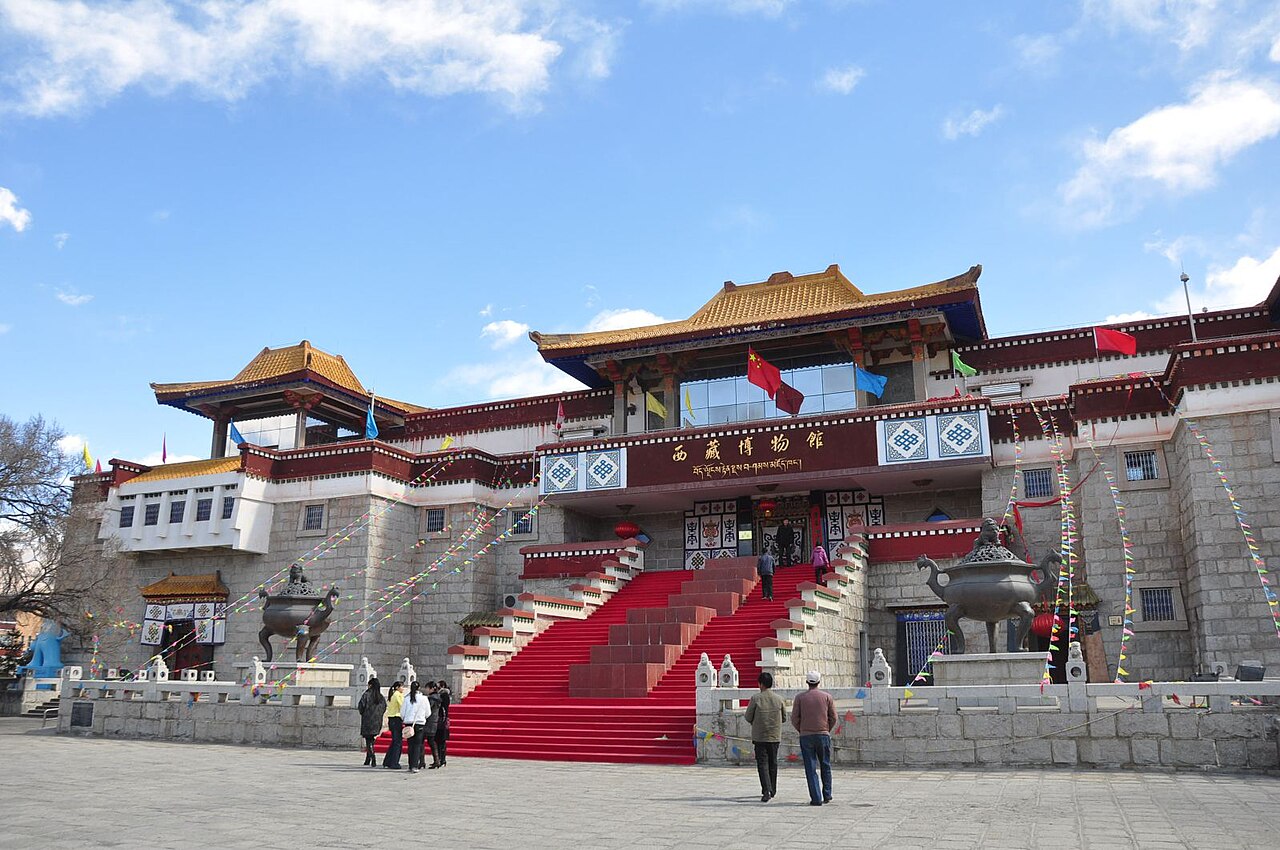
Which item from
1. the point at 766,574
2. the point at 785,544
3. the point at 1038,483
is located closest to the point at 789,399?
the point at 785,544

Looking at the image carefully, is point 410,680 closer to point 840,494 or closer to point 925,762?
point 925,762

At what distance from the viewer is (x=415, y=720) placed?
12.9 m

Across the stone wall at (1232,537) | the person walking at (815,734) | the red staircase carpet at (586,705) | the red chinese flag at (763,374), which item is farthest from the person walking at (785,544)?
the person walking at (815,734)

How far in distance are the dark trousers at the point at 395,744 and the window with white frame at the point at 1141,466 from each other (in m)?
14.5

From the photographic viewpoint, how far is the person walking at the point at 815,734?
30.7ft

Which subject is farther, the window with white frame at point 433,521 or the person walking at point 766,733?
the window with white frame at point 433,521

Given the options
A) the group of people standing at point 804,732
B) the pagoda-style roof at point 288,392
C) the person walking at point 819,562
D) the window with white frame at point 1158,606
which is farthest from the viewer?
the pagoda-style roof at point 288,392

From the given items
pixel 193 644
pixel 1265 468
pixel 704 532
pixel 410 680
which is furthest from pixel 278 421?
pixel 1265 468

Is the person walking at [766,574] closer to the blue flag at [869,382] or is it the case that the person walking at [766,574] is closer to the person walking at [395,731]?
the blue flag at [869,382]

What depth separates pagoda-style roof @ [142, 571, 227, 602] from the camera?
2516 centimetres

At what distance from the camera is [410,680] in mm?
14953

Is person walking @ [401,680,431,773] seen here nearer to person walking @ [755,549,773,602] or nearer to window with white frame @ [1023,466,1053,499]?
person walking @ [755,549,773,602]

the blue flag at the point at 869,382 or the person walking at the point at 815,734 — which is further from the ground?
the blue flag at the point at 869,382

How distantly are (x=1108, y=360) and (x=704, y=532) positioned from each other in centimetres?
1102
